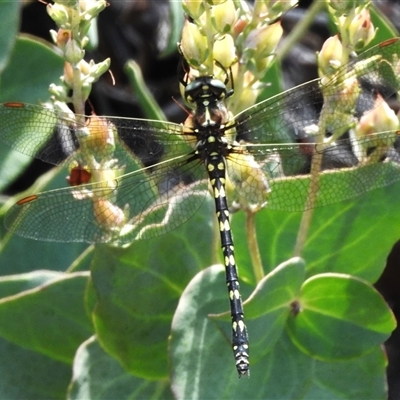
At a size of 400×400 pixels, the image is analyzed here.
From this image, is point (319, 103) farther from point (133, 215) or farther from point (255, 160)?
point (133, 215)

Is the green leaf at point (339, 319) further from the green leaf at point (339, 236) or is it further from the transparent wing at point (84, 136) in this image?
the transparent wing at point (84, 136)

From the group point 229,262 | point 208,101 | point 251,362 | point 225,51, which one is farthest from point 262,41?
point 251,362

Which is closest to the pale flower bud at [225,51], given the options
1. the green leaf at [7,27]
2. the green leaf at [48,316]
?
the green leaf at [48,316]

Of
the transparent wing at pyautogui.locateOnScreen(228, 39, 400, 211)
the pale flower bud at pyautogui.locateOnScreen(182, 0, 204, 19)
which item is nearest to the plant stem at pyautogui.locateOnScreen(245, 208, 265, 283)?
the transparent wing at pyautogui.locateOnScreen(228, 39, 400, 211)

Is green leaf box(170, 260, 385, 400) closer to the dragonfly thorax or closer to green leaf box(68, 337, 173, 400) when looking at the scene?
green leaf box(68, 337, 173, 400)

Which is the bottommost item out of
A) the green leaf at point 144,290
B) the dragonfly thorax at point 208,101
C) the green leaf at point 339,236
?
the green leaf at point 144,290
